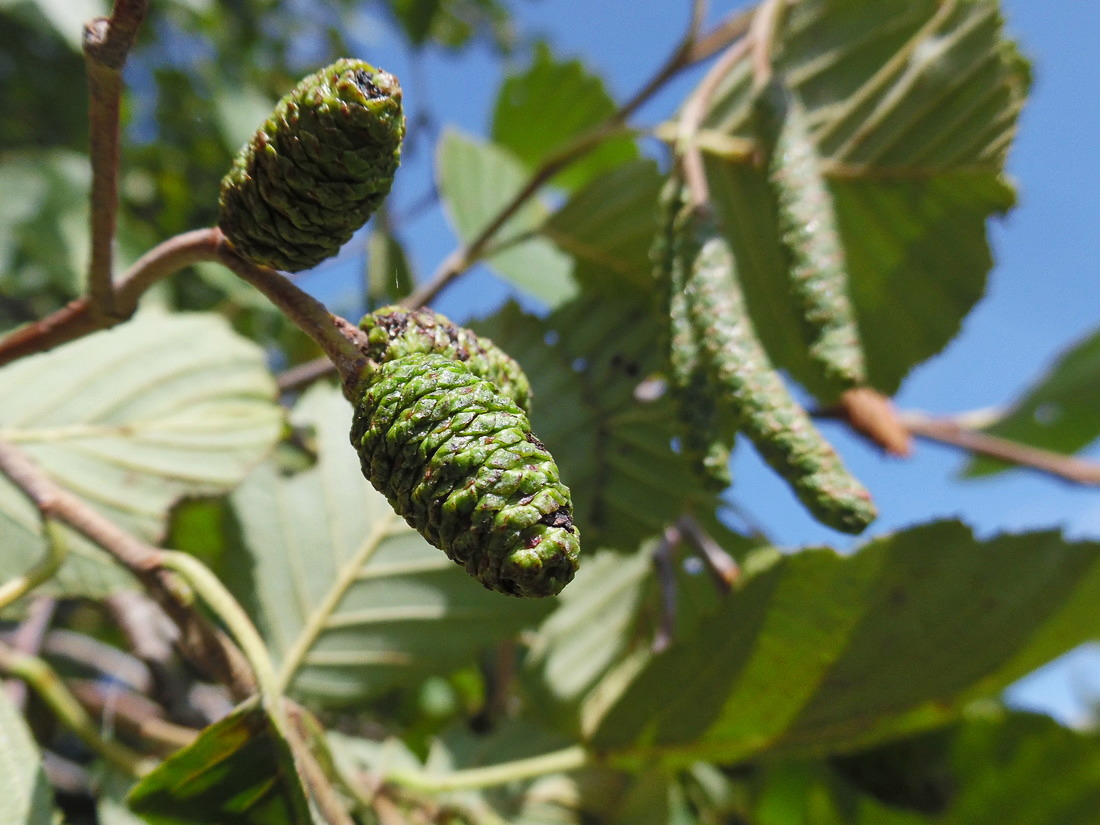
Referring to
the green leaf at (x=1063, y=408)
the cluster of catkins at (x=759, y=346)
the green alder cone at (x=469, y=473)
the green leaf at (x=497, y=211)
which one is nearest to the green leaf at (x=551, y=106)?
the green leaf at (x=497, y=211)

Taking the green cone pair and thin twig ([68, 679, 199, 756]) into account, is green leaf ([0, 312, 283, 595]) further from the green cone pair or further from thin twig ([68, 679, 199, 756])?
the green cone pair

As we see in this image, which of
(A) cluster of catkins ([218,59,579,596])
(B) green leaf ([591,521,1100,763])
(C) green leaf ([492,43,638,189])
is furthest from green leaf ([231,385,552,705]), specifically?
(C) green leaf ([492,43,638,189])

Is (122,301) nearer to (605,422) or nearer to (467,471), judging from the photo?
(467,471)

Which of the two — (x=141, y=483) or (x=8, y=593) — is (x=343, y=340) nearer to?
(x=8, y=593)

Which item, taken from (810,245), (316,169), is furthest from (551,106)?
(316,169)

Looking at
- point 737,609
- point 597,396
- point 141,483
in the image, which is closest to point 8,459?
point 141,483

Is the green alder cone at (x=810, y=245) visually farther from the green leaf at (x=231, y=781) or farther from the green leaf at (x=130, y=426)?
the green leaf at (x=130, y=426)
